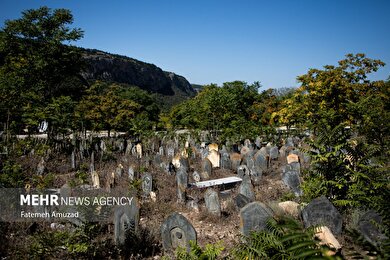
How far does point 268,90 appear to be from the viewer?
35938 mm

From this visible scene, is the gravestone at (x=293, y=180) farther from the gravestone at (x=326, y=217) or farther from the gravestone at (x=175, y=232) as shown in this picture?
the gravestone at (x=175, y=232)

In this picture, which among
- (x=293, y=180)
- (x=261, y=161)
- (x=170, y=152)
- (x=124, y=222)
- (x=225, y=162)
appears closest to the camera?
(x=124, y=222)

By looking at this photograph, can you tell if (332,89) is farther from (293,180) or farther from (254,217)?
Result: (254,217)

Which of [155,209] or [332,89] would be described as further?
[332,89]

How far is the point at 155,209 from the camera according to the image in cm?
692

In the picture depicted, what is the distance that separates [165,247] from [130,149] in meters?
11.1

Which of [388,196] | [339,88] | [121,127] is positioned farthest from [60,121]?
[339,88]

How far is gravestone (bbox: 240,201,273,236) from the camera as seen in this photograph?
4684mm

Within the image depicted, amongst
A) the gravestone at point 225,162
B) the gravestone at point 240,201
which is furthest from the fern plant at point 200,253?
the gravestone at point 225,162

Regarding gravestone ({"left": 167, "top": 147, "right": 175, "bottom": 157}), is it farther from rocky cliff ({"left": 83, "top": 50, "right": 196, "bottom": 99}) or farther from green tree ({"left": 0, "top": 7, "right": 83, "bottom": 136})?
rocky cliff ({"left": 83, "top": 50, "right": 196, "bottom": 99})

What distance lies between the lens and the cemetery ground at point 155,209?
429 cm

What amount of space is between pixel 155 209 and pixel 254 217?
310 cm

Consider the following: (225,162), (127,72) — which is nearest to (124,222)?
(225,162)

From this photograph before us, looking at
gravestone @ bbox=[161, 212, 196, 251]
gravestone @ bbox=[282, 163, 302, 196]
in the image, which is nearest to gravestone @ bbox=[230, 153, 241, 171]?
gravestone @ bbox=[282, 163, 302, 196]
